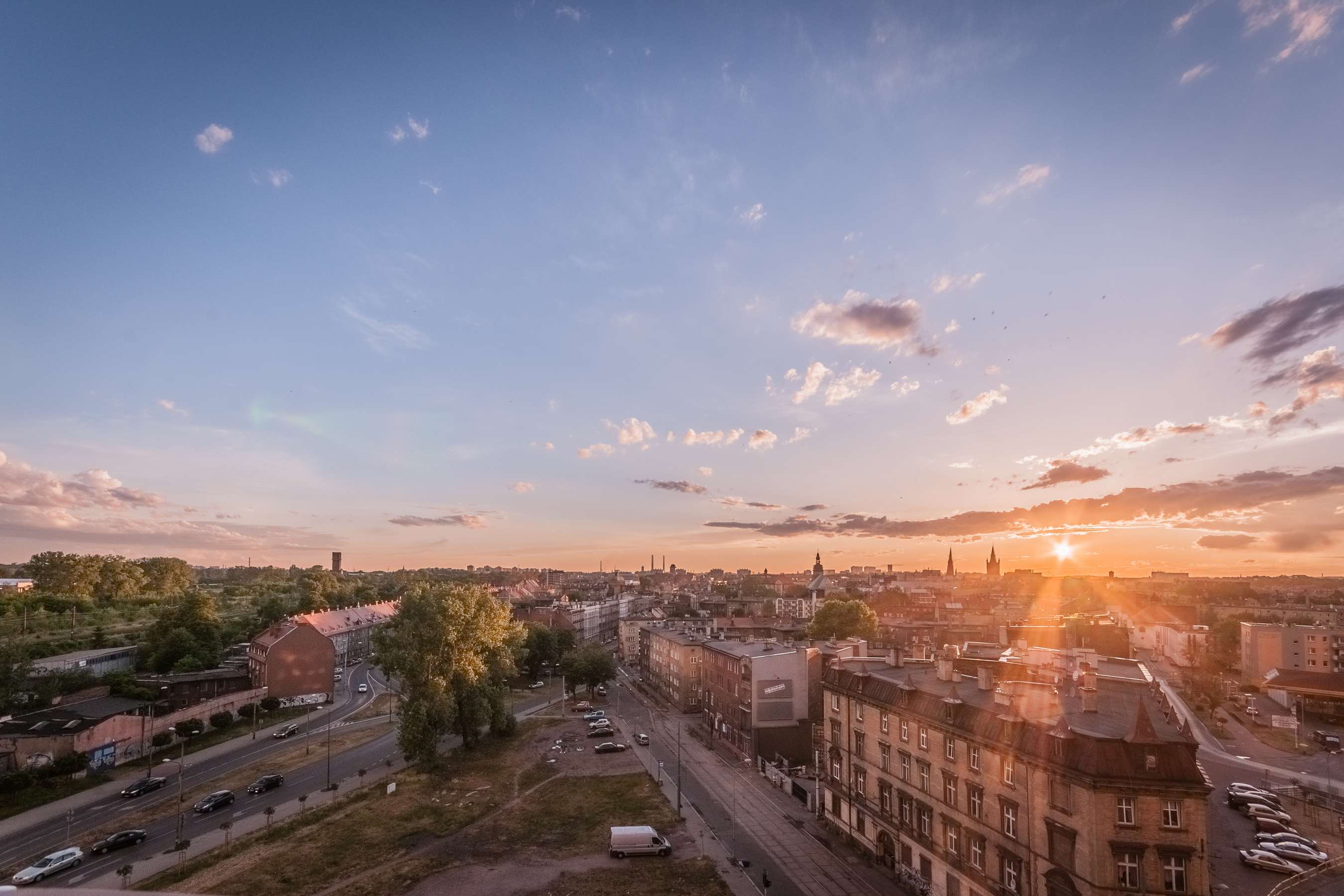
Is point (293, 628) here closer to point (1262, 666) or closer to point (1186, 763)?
point (1186, 763)

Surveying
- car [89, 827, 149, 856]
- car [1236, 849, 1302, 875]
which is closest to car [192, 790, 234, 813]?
car [89, 827, 149, 856]

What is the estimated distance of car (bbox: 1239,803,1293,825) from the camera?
45375mm

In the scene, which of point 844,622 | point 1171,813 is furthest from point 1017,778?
point 844,622

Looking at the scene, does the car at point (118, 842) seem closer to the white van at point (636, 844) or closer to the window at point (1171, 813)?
the white van at point (636, 844)

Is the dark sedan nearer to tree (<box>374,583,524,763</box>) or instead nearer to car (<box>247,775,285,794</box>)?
car (<box>247,775,285,794</box>)

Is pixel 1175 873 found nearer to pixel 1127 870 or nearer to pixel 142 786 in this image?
pixel 1127 870

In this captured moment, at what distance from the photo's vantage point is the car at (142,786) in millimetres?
50469

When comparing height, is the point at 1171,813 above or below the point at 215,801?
above

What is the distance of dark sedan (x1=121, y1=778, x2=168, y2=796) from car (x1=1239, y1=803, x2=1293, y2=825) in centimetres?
7727

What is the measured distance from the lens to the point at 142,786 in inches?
2019

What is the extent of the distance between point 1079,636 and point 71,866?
9814 cm

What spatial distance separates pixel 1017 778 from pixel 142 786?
193 feet

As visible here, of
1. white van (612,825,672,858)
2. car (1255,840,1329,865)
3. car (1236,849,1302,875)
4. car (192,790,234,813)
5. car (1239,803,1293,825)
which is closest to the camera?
car (1236,849,1302,875)

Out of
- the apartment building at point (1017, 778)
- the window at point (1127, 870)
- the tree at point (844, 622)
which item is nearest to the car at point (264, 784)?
the apartment building at point (1017, 778)
